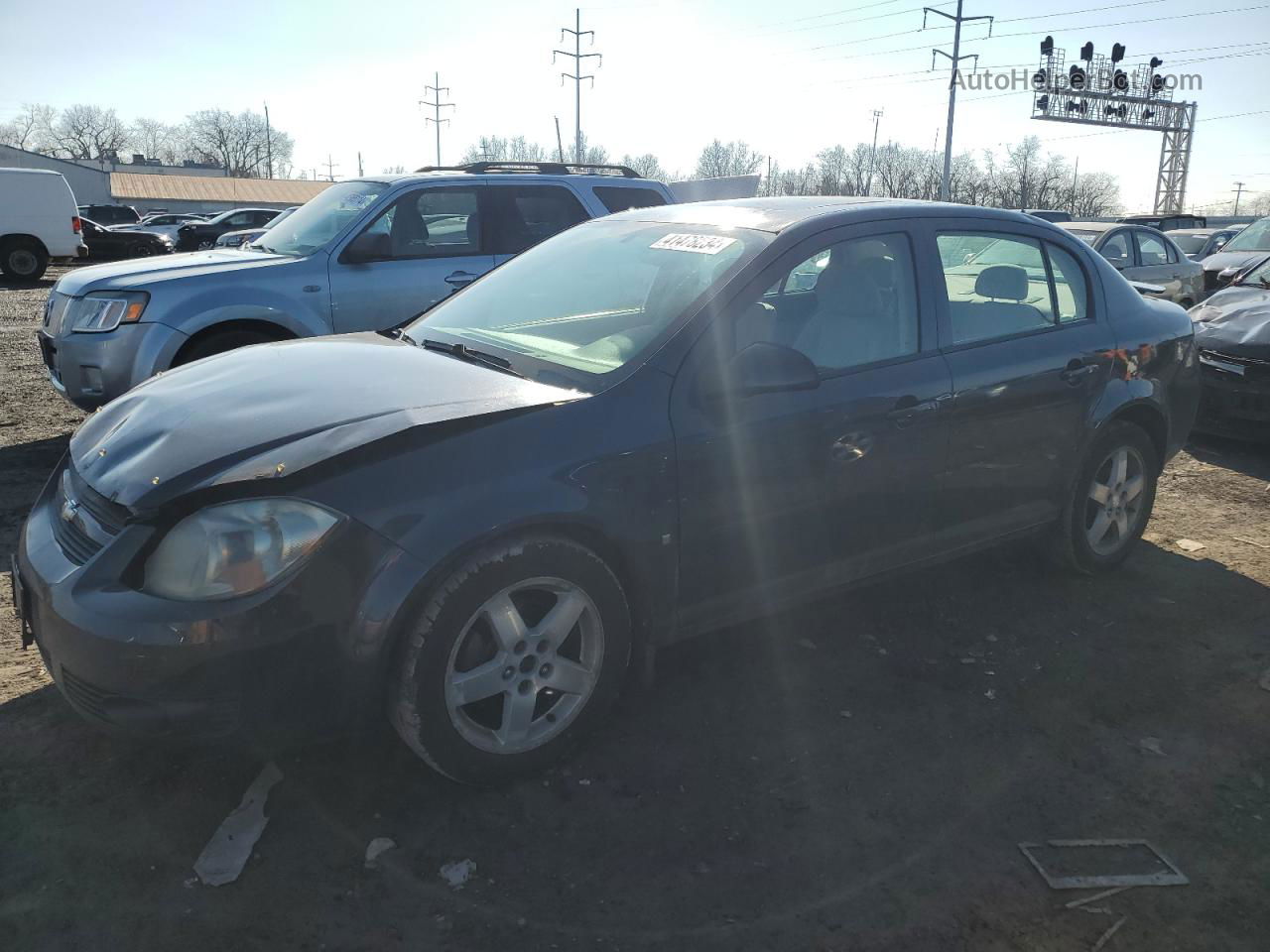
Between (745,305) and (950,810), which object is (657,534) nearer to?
(745,305)

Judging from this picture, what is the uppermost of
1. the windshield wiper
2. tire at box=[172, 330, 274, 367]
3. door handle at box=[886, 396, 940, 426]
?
the windshield wiper

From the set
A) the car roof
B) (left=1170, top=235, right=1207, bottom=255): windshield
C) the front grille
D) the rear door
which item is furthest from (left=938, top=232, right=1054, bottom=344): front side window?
(left=1170, top=235, right=1207, bottom=255): windshield

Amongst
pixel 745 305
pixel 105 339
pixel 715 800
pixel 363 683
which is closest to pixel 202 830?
pixel 363 683

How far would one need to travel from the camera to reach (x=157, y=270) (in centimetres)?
611

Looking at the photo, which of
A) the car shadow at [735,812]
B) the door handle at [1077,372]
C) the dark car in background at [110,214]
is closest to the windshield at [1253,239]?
the door handle at [1077,372]

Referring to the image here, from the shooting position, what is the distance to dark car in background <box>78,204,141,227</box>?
113 ft

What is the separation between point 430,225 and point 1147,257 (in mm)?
9332

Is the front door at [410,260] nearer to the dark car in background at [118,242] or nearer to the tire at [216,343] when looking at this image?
the tire at [216,343]

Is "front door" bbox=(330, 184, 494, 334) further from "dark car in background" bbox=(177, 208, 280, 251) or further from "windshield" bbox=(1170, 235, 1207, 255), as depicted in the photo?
"dark car in background" bbox=(177, 208, 280, 251)

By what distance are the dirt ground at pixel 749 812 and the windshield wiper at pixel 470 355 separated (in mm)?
1250

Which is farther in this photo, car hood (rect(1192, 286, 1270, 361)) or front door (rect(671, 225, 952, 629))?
car hood (rect(1192, 286, 1270, 361))

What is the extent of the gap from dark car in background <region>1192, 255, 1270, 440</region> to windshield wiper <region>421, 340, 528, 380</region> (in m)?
5.31

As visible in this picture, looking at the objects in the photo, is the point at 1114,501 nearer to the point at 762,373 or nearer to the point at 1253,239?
the point at 762,373

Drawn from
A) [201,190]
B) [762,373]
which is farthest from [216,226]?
[201,190]
